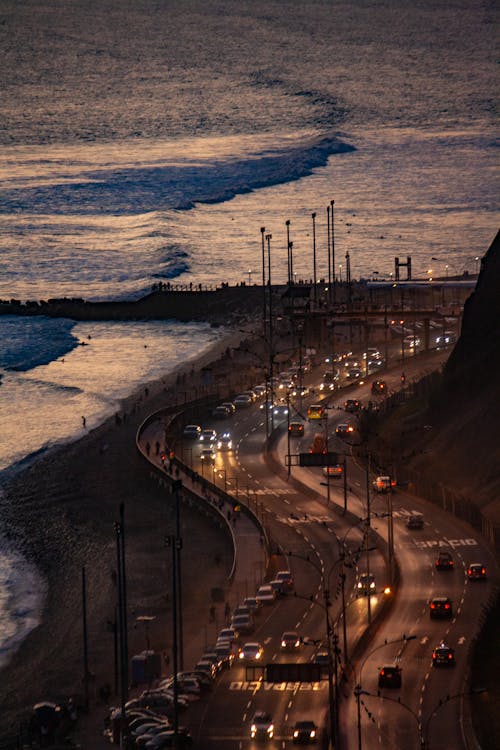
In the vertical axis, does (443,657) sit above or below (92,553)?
above

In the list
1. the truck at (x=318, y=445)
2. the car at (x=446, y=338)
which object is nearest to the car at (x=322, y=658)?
the truck at (x=318, y=445)

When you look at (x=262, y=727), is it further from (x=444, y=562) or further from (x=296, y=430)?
(x=296, y=430)

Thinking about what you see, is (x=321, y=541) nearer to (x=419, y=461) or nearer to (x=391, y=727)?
(x=419, y=461)

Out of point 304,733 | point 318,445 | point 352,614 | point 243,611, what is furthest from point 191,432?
point 304,733

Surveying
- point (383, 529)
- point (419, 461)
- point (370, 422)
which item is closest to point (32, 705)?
point (383, 529)

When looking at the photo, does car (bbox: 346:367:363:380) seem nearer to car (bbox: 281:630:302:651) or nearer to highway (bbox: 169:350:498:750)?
highway (bbox: 169:350:498:750)

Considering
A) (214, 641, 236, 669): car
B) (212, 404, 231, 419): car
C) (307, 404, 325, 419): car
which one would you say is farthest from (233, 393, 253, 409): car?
(214, 641, 236, 669): car
